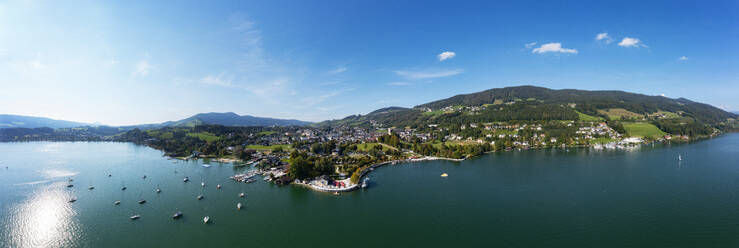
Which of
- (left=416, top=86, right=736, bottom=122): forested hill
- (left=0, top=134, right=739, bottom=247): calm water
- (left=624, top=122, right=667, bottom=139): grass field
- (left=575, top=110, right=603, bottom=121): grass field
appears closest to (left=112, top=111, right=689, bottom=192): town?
(left=624, top=122, right=667, bottom=139): grass field

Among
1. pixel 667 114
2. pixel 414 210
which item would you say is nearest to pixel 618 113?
pixel 667 114

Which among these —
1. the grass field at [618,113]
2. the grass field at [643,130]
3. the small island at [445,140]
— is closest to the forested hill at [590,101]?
the small island at [445,140]

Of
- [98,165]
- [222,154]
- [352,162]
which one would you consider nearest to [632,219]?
[352,162]

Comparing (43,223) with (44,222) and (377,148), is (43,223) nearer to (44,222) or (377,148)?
(44,222)

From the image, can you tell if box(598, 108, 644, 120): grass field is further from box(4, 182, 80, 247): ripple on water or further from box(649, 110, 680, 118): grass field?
box(4, 182, 80, 247): ripple on water

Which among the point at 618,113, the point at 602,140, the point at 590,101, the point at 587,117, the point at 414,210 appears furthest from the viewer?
the point at 590,101

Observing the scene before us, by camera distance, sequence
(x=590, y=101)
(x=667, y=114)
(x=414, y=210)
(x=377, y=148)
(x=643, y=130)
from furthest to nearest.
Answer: (x=590, y=101)
(x=667, y=114)
(x=643, y=130)
(x=377, y=148)
(x=414, y=210)

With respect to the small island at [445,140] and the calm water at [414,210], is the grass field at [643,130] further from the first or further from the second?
the calm water at [414,210]
